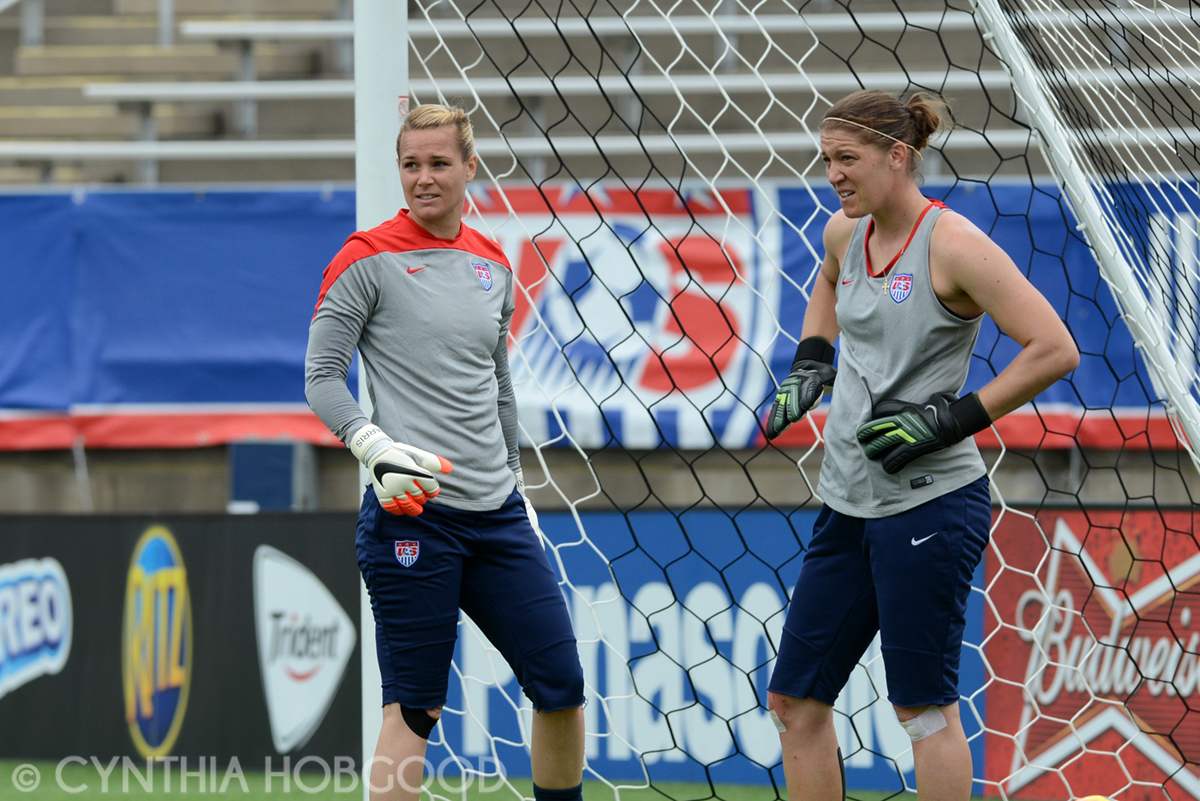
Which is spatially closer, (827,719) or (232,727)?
(827,719)

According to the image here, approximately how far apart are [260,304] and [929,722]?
422cm

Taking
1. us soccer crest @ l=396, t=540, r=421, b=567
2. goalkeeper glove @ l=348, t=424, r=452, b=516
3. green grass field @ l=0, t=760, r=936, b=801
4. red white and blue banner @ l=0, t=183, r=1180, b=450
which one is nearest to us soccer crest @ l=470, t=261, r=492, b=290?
goalkeeper glove @ l=348, t=424, r=452, b=516

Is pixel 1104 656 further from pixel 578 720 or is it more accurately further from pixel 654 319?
pixel 654 319

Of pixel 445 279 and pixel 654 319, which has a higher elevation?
pixel 654 319

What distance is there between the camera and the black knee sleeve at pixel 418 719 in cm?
202

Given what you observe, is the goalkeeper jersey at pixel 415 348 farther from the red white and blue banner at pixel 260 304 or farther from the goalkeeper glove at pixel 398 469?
Answer: the red white and blue banner at pixel 260 304

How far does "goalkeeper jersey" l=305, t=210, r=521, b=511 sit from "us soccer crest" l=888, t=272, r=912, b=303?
72cm

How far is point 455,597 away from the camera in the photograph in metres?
2.04

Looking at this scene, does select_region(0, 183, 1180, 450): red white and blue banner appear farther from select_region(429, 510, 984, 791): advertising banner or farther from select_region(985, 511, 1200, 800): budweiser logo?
select_region(985, 511, 1200, 800): budweiser logo

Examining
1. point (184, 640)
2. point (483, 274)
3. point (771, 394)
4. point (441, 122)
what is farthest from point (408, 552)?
point (771, 394)

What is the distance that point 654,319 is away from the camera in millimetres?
5176

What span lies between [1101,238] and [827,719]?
47.2 inches

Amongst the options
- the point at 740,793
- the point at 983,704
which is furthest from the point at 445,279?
the point at 983,704

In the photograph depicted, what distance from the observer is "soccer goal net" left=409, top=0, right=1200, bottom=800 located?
3.16 m
